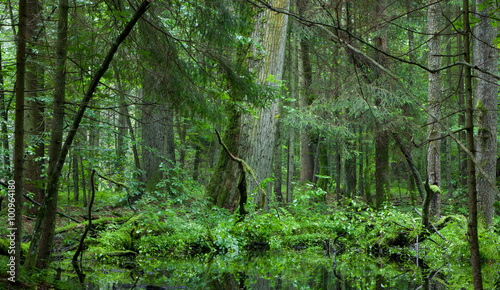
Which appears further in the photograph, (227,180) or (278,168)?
(278,168)

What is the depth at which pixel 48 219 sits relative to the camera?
398cm

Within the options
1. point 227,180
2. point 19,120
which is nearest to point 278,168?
point 227,180

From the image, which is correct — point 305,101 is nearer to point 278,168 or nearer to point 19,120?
point 278,168

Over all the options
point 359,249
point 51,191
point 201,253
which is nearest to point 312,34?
point 359,249

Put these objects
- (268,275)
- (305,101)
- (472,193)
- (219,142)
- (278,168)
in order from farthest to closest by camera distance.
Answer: (305,101) < (278,168) < (219,142) < (268,275) < (472,193)

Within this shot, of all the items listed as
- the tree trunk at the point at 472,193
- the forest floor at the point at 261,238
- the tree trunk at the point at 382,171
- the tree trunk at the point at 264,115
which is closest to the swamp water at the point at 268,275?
the forest floor at the point at 261,238

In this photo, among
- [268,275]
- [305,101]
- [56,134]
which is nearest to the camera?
[56,134]

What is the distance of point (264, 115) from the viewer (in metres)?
8.54

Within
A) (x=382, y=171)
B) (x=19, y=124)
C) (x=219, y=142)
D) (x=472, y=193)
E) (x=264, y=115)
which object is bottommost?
(x=472, y=193)

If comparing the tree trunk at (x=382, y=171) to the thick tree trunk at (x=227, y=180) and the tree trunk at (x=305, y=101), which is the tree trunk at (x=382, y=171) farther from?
the thick tree trunk at (x=227, y=180)

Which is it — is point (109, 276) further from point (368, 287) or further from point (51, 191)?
point (368, 287)

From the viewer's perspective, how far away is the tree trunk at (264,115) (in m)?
8.47

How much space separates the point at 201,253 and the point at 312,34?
25.4 ft

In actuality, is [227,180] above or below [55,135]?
below
